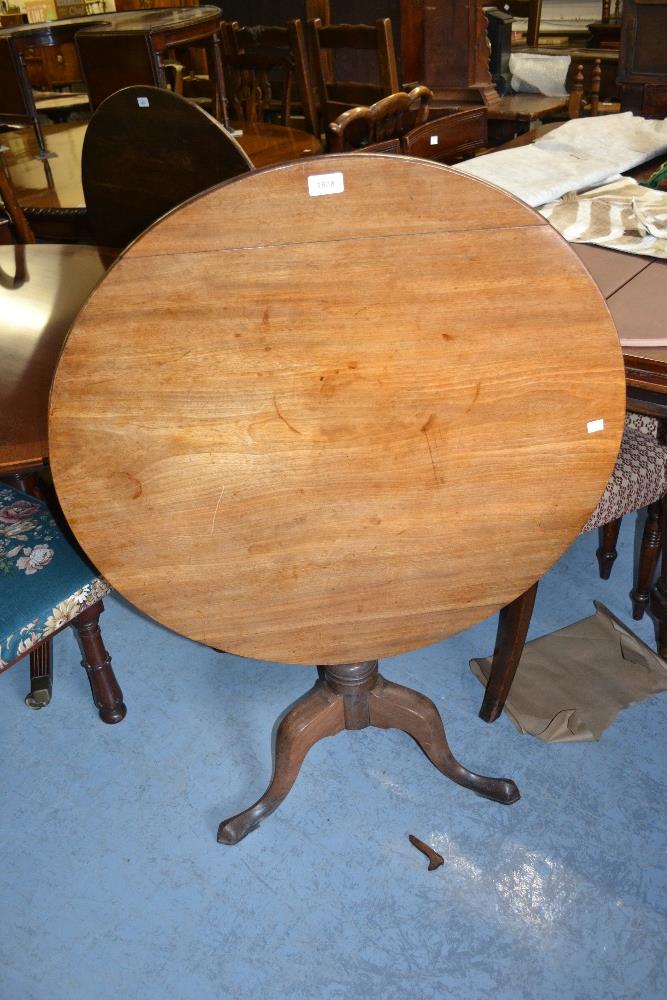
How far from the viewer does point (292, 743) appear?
142 centimetres

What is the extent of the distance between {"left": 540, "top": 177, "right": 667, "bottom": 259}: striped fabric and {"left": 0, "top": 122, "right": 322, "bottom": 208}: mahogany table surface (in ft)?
3.10

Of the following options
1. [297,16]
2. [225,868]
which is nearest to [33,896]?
[225,868]

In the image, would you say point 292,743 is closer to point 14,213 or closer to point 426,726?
point 426,726

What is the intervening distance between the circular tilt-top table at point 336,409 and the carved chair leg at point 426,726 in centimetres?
32

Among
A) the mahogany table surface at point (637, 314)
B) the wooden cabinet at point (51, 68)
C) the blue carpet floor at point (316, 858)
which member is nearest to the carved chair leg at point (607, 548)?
the blue carpet floor at point (316, 858)

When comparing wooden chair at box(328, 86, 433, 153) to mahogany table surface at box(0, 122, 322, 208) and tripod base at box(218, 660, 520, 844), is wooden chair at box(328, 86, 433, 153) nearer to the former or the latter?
mahogany table surface at box(0, 122, 322, 208)

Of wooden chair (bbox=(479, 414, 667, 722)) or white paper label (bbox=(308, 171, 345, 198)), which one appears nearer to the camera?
white paper label (bbox=(308, 171, 345, 198))

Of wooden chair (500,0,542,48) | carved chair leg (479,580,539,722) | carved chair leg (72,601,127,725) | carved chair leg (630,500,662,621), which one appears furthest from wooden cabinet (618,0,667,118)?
wooden chair (500,0,542,48)

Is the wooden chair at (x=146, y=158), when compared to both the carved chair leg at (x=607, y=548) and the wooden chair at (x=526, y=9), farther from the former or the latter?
the wooden chair at (x=526, y=9)

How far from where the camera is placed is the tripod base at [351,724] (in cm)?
141

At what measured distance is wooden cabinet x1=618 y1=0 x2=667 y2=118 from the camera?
2.46m

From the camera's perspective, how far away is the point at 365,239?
824 mm

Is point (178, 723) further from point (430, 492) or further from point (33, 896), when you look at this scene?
point (430, 492)

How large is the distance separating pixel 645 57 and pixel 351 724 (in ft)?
7.43
